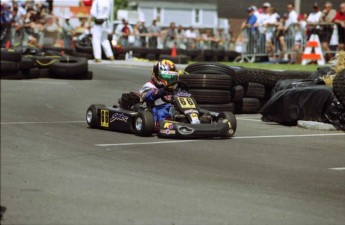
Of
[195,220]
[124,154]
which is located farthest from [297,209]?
[124,154]

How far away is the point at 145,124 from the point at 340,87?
91.9 inches

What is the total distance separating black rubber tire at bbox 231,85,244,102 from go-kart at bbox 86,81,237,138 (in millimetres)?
1900

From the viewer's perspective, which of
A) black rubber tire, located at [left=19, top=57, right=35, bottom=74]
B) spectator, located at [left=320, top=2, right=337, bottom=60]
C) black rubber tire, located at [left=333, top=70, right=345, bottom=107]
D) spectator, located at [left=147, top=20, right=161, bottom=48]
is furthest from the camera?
spectator, located at [left=147, top=20, right=161, bottom=48]

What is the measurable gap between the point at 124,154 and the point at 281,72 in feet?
15.9

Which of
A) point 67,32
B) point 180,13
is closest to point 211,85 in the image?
point 67,32

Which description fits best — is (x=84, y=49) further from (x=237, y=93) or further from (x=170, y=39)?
(x=170, y=39)

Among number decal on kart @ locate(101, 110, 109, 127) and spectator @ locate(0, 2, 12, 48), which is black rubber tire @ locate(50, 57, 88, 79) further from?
spectator @ locate(0, 2, 12, 48)

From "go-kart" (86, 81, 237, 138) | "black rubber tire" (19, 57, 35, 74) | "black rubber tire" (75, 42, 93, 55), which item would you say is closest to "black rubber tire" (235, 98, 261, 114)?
"go-kart" (86, 81, 237, 138)

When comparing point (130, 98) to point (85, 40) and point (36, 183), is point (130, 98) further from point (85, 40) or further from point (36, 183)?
point (85, 40)

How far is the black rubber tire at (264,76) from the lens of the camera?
11.7 m

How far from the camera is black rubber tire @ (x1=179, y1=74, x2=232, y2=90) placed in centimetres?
1097

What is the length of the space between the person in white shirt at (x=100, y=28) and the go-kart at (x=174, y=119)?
8524 mm

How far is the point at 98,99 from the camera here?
41.9 feet

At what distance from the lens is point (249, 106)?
12.0 m
